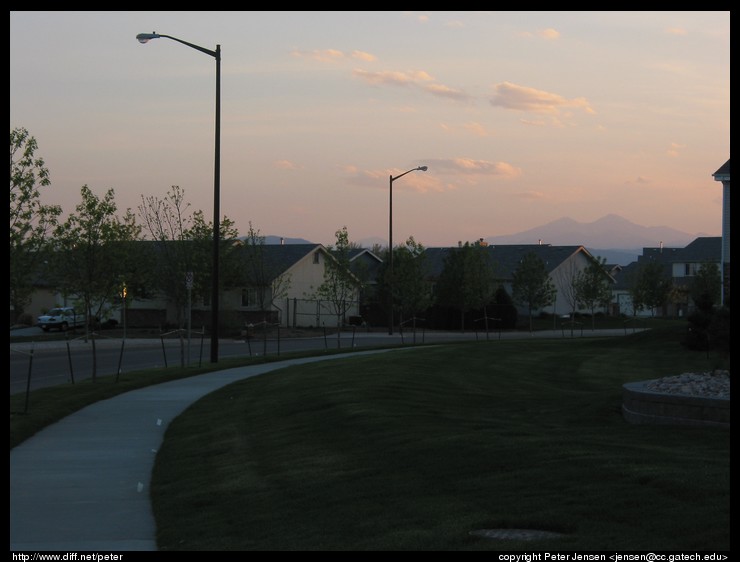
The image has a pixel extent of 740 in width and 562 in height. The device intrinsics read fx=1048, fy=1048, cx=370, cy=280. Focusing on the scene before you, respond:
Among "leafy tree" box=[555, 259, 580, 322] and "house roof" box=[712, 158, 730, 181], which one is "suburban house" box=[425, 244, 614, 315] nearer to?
"leafy tree" box=[555, 259, 580, 322]

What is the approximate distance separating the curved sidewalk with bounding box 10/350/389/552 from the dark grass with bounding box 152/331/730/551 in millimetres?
327

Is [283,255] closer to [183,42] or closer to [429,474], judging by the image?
[183,42]

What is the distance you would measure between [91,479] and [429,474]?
14.0 ft

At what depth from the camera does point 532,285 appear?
264 ft

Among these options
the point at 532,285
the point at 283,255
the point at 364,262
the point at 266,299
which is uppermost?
the point at 283,255

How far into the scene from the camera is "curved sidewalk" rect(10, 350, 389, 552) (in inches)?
378

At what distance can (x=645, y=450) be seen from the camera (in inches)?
461


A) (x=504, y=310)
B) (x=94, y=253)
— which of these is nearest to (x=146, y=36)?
(x=94, y=253)

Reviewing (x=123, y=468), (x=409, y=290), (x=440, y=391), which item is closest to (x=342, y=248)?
(x=409, y=290)

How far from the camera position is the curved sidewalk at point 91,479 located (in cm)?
960

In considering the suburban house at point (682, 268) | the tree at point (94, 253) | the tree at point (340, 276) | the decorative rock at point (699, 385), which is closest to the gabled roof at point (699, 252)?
the suburban house at point (682, 268)

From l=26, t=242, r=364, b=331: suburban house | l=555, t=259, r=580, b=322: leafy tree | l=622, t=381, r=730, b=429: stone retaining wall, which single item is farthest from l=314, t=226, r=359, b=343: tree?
l=622, t=381, r=730, b=429: stone retaining wall

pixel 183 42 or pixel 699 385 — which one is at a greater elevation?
pixel 183 42
